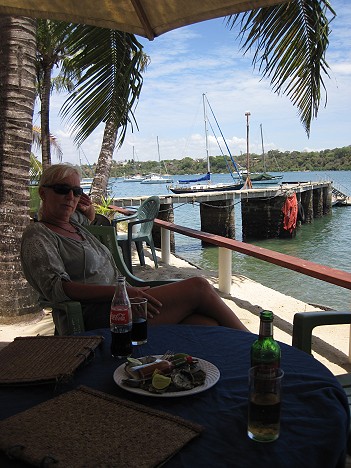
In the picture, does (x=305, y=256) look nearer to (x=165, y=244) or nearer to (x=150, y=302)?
(x=165, y=244)

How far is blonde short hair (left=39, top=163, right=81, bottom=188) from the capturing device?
2.50m

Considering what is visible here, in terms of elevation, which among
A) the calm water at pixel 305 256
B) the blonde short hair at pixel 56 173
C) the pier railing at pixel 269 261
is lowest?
the calm water at pixel 305 256

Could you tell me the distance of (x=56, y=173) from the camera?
251 cm

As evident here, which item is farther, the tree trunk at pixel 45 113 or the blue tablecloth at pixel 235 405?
the tree trunk at pixel 45 113

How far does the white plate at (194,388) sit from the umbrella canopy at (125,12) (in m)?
1.97

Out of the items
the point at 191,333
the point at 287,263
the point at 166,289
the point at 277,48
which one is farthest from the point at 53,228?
the point at 277,48

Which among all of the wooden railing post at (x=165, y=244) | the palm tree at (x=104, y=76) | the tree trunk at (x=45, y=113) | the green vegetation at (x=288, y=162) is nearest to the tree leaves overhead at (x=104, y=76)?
the palm tree at (x=104, y=76)

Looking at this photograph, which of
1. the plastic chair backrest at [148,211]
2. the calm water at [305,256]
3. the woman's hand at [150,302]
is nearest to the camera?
the woman's hand at [150,302]

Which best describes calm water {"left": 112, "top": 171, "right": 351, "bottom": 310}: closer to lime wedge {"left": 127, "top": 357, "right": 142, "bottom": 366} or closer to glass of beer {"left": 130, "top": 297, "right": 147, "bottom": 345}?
glass of beer {"left": 130, "top": 297, "right": 147, "bottom": 345}

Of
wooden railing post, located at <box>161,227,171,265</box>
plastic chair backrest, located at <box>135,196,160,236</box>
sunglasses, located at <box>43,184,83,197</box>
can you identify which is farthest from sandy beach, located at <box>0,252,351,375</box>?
sunglasses, located at <box>43,184,83,197</box>

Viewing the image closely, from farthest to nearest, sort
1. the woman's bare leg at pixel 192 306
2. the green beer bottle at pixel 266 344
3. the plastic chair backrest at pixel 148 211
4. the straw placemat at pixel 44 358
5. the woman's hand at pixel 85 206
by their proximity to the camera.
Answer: the plastic chair backrest at pixel 148 211 → the woman's hand at pixel 85 206 → the woman's bare leg at pixel 192 306 → the straw placemat at pixel 44 358 → the green beer bottle at pixel 266 344

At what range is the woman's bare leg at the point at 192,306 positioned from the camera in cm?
222

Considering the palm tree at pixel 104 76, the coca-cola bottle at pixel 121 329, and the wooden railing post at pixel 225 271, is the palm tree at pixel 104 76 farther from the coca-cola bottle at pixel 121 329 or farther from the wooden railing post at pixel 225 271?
the coca-cola bottle at pixel 121 329

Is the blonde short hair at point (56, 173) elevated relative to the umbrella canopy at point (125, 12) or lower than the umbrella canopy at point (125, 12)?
lower
